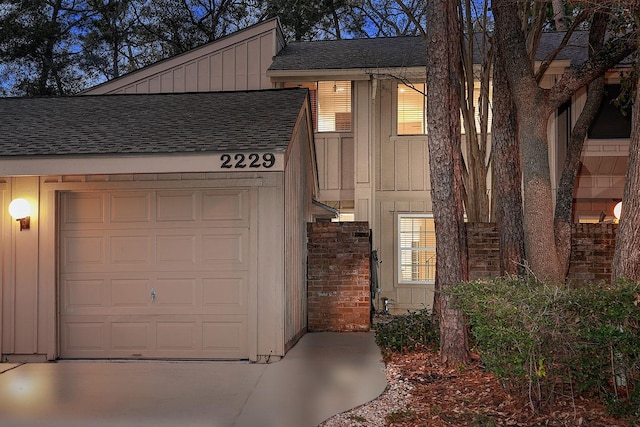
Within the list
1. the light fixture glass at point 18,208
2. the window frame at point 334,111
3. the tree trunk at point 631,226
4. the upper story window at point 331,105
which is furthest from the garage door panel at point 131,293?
the upper story window at point 331,105

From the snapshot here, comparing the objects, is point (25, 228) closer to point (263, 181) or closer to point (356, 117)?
point (263, 181)

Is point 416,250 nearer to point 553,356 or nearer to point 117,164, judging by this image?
point 117,164

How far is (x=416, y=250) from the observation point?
13.7 metres

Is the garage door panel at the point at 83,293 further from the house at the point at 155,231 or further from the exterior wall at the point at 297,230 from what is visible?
the exterior wall at the point at 297,230

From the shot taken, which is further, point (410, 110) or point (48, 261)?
point (410, 110)

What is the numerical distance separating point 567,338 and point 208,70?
37.5ft

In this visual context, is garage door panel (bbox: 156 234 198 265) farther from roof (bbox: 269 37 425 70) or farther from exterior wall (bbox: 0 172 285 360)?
roof (bbox: 269 37 425 70)

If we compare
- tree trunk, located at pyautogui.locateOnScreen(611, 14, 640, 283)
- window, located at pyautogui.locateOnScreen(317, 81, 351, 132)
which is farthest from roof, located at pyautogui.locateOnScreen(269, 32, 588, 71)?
tree trunk, located at pyautogui.locateOnScreen(611, 14, 640, 283)

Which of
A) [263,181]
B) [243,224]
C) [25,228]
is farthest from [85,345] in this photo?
[263,181]

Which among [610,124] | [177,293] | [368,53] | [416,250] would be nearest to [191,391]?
[177,293]

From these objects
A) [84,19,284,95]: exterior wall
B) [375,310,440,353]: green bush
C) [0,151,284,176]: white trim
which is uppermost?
[84,19,284,95]: exterior wall

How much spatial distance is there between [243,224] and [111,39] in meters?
20.8

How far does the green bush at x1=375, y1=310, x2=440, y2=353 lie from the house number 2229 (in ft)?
9.99

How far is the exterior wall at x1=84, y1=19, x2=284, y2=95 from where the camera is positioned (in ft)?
48.3
